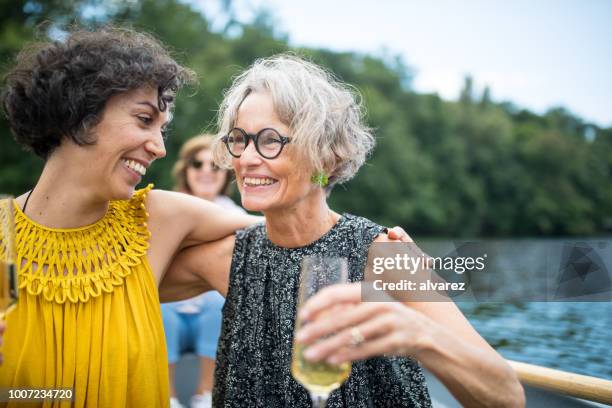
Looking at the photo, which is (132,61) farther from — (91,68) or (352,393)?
(352,393)

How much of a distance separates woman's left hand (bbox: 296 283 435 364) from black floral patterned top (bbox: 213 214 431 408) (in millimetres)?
1148

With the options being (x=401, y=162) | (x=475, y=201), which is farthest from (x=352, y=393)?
(x=475, y=201)

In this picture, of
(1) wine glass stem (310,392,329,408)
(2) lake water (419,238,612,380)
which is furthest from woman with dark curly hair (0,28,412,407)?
(2) lake water (419,238,612,380)

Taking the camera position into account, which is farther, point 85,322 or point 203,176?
point 203,176

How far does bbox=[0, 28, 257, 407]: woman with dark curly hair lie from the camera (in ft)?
7.61

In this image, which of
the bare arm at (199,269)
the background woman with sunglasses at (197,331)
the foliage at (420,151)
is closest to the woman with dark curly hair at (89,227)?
the bare arm at (199,269)

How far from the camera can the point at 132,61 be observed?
2.51m

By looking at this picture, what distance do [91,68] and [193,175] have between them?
4326 mm

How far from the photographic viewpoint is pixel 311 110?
98.1 inches

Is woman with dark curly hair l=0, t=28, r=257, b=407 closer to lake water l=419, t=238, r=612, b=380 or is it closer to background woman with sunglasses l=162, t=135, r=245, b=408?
lake water l=419, t=238, r=612, b=380

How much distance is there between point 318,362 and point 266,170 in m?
1.25

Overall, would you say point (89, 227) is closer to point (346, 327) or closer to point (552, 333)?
point (346, 327)

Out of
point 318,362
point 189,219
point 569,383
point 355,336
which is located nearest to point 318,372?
point 318,362

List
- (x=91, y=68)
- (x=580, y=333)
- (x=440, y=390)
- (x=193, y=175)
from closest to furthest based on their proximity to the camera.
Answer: (x=91, y=68) < (x=440, y=390) < (x=580, y=333) < (x=193, y=175)
